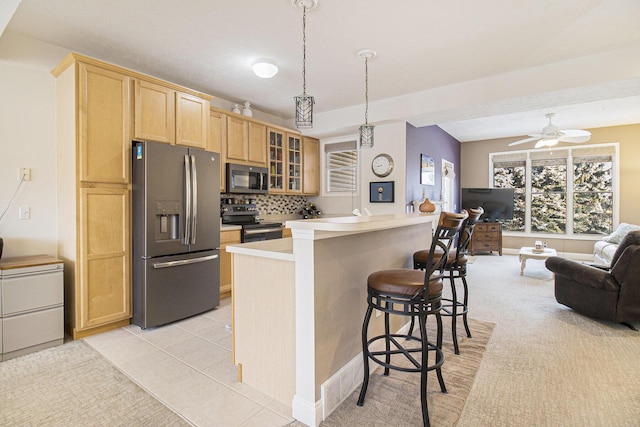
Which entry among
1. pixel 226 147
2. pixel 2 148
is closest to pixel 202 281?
pixel 226 147

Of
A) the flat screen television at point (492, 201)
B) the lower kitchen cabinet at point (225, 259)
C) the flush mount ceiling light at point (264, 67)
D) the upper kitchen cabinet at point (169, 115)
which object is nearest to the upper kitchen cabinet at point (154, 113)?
the upper kitchen cabinet at point (169, 115)

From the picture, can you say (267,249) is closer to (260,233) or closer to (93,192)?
(93,192)

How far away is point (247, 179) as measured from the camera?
173 inches

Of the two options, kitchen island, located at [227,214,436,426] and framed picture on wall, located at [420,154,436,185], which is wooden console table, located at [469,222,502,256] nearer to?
framed picture on wall, located at [420,154,436,185]

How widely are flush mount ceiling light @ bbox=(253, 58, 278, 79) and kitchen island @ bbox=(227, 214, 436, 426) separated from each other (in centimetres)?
202

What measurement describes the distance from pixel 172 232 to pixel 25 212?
1.27 m

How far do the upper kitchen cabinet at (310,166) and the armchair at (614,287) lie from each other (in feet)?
12.6

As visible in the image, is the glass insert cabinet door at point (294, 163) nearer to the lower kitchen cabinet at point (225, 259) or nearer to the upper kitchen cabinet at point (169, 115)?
the lower kitchen cabinet at point (225, 259)

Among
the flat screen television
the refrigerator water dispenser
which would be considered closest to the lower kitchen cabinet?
the refrigerator water dispenser

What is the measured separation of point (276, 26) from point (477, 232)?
6.30 m

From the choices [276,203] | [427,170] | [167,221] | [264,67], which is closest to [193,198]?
[167,221]

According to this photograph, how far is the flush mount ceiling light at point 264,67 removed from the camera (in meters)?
3.23

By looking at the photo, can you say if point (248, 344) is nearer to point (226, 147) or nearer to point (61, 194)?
point (61, 194)

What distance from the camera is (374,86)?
404 centimetres
